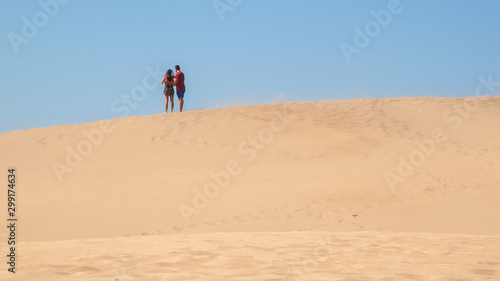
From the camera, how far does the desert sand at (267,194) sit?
446 centimetres

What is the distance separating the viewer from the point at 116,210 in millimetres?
9234

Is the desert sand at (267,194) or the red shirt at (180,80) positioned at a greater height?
the red shirt at (180,80)

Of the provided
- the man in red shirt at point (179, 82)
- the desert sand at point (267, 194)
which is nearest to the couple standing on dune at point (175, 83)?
the man in red shirt at point (179, 82)

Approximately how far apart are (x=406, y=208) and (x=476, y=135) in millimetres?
5618

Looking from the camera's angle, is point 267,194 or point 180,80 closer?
point 267,194

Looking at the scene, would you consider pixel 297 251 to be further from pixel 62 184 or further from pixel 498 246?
pixel 62 184

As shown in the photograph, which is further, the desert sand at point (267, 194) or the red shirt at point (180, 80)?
the red shirt at point (180, 80)

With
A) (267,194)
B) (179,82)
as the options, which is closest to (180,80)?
(179,82)

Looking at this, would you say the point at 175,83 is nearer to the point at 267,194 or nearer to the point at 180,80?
the point at 180,80

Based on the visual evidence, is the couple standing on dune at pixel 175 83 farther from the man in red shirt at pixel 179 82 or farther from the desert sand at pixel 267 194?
the desert sand at pixel 267 194

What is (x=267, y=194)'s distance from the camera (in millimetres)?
9922

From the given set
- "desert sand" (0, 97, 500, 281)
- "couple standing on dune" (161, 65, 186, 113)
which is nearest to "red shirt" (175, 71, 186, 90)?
"couple standing on dune" (161, 65, 186, 113)

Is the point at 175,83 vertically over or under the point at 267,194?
over

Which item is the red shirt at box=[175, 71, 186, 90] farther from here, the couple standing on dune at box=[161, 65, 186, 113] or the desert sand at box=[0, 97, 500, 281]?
the desert sand at box=[0, 97, 500, 281]
